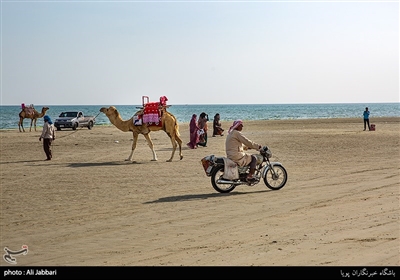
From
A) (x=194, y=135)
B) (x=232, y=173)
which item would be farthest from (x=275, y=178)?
(x=194, y=135)

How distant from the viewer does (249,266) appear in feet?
26.2

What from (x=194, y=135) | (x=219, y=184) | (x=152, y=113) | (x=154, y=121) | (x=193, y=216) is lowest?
(x=193, y=216)

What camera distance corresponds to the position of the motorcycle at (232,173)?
14.3 meters

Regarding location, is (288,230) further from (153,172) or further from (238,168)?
(153,172)

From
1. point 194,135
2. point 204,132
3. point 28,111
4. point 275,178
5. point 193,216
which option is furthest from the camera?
point 28,111

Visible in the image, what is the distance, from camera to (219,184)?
14.5 meters

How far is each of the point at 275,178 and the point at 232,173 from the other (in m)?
1.18

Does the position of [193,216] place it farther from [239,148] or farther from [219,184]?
[239,148]

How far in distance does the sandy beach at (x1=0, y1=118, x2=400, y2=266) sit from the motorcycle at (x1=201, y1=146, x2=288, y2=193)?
A: 0.86 ft

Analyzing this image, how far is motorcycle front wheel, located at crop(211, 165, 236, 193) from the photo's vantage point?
566 inches

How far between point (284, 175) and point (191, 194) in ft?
7.55

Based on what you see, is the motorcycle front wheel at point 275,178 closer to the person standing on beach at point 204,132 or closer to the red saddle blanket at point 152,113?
the red saddle blanket at point 152,113

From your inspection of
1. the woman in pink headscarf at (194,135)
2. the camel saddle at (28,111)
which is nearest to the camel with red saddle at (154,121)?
the woman in pink headscarf at (194,135)
